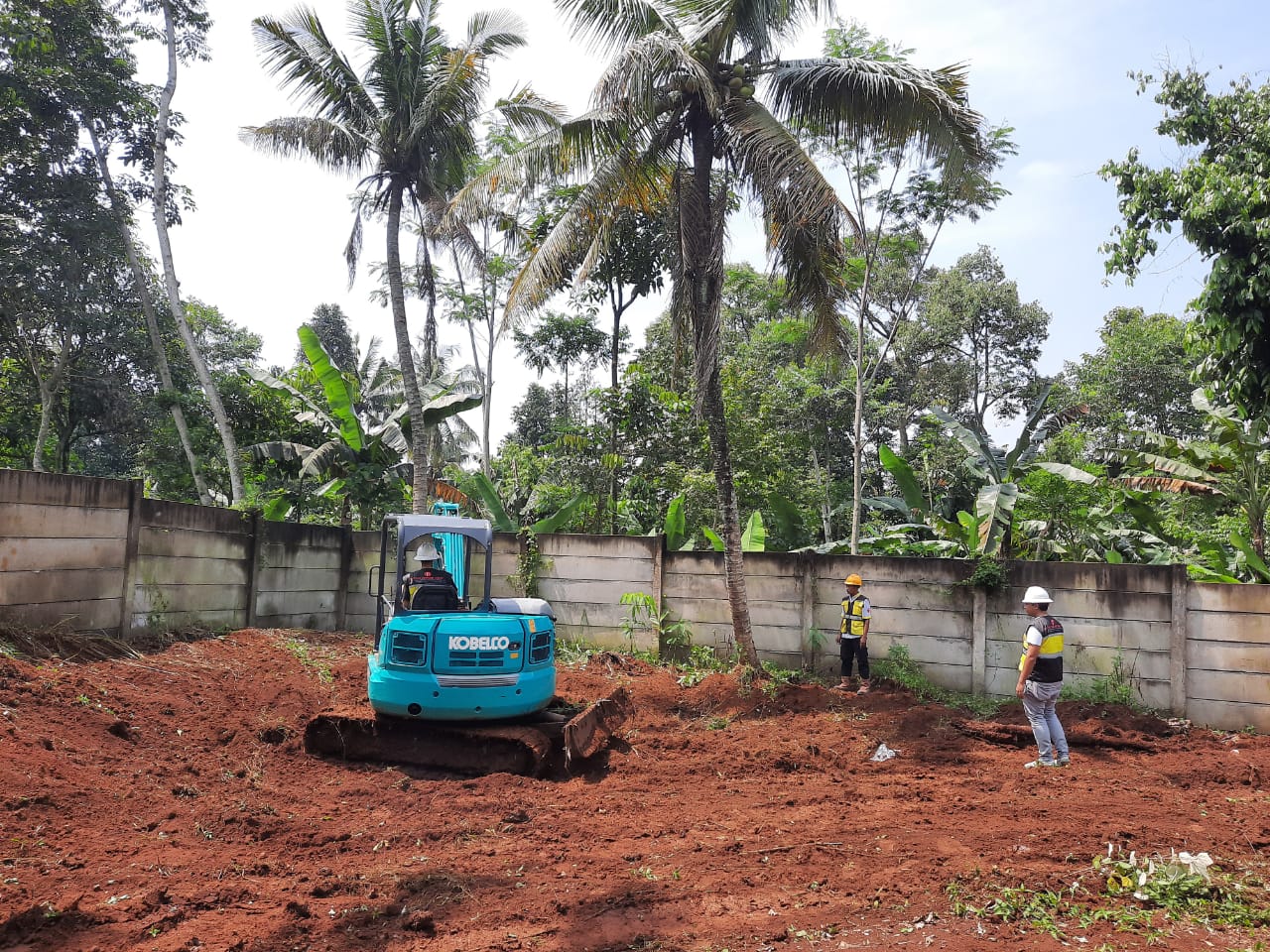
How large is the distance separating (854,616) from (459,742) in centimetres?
513

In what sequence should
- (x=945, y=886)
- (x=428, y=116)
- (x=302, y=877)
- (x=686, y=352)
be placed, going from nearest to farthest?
(x=945, y=886) → (x=302, y=877) → (x=686, y=352) → (x=428, y=116)

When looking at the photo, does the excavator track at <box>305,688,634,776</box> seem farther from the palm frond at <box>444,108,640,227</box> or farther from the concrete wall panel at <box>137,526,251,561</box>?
the palm frond at <box>444,108,640,227</box>

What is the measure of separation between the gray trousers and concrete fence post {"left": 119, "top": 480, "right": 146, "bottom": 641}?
978 centimetres

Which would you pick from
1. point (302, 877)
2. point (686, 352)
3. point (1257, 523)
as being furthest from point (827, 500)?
point (302, 877)

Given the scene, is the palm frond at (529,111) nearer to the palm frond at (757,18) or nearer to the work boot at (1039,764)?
the palm frond at (757,18)

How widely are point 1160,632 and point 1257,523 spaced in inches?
190

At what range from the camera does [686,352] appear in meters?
11.1

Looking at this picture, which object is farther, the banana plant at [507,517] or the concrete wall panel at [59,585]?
the banana plant at [507,517]

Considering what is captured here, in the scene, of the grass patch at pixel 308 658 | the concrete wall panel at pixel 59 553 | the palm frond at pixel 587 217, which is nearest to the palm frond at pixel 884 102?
the palm frond at pixel 587 217

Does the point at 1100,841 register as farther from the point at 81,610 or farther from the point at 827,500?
the point at 827,500

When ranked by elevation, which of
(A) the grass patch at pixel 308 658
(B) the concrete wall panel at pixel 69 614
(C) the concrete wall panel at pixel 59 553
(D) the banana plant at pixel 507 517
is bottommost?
(A) the grass patch at pixel 308 658

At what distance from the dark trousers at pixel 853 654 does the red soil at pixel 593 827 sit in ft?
2.38

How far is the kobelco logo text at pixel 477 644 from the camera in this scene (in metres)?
7.20

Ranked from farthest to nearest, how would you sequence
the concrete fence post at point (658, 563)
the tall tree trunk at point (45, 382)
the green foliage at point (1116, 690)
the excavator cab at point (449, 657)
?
1. the tall tree trunk at point (45, 382)
2. the concrete fence post at point (658, 563)
3. the green foliage at point (1116, 690)
4. the excavator cab at point (449, 657)
